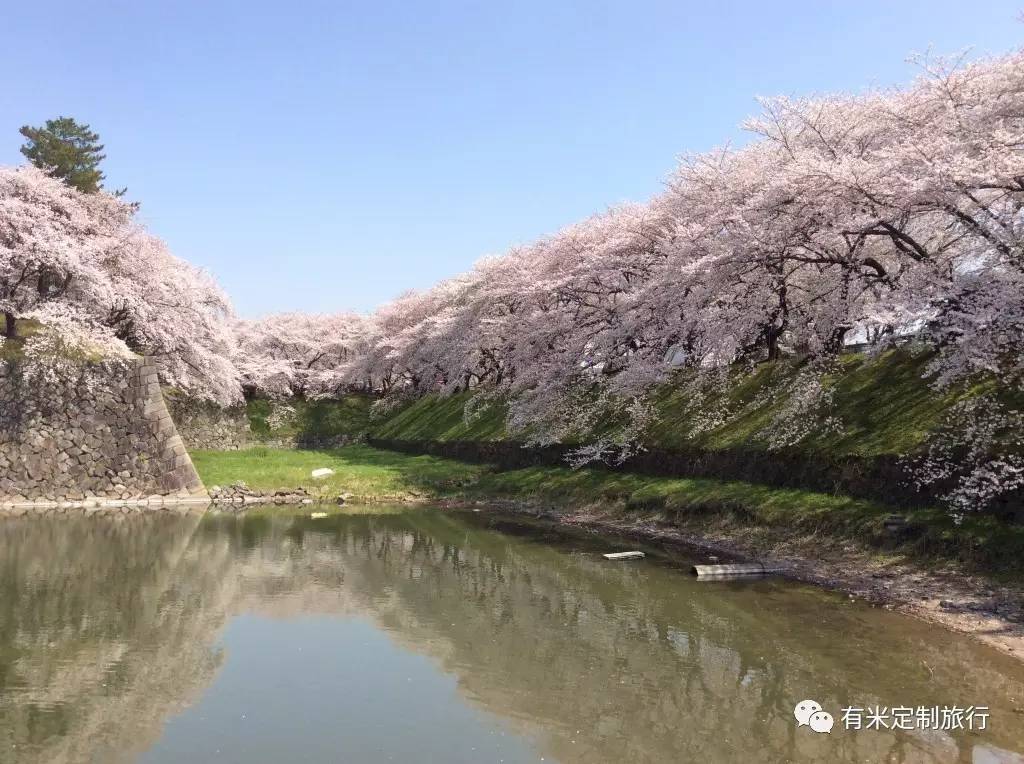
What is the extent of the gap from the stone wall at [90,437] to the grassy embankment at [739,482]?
2.55m

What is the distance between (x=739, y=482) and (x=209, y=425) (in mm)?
37113

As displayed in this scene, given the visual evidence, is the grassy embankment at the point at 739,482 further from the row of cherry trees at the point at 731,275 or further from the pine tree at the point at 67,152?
the pine tree at the point at 67,152

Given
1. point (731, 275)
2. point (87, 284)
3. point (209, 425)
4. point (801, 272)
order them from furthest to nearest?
point (209, 425) → point (87, 284) → point (801, 272) → point (731, 275)

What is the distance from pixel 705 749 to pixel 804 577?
28.9 ft

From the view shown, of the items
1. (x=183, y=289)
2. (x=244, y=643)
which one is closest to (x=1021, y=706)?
(x=244, y=643)

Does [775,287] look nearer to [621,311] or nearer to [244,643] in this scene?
[621,311]

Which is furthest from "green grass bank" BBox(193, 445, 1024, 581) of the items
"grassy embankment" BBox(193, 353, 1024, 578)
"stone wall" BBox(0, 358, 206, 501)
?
"stone wall" BBox(0, 358, 206, 501)

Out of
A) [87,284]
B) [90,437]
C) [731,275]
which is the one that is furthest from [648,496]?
[87,284]

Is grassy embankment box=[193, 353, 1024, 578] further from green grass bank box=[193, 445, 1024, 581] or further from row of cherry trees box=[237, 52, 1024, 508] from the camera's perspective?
row of cherry trees box=[237, 52, 1024, 508]

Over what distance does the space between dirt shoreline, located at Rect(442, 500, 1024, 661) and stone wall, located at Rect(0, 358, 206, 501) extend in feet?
56.2

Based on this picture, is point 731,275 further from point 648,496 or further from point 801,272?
point 648,496

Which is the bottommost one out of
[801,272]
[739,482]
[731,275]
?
[739,482]

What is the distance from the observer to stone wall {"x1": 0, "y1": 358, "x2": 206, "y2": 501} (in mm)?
26172

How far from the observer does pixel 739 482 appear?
22484mm
